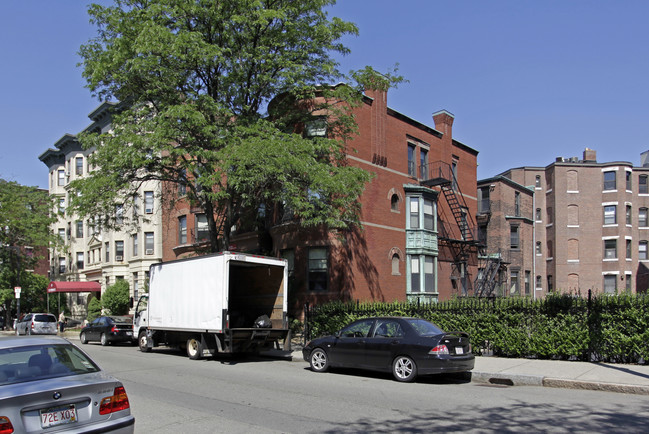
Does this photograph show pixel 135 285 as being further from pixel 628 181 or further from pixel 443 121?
pixel 628 181

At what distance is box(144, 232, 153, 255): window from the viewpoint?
39781mm

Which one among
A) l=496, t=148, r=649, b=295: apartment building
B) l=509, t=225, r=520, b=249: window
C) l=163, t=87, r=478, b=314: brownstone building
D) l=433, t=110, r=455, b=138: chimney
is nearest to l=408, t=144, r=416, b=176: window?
l=163, t=87, r=478, b=314: brownstone building

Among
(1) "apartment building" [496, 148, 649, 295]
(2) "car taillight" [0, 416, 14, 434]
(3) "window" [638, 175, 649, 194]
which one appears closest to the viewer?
(2) "car taillight" [0, 416, 14, 434]

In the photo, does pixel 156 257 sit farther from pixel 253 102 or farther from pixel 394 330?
pixel 394 330

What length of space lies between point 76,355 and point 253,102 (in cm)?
1572

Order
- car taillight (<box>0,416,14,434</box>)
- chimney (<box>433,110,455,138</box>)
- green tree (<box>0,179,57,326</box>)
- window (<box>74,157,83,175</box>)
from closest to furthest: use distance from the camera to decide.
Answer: car taillight (<box>0,416,14,434</box>) < chimney (<box>433,110,455,138</box>) < green tree (<box>0,179,57,326</box>) < window (<box>74,157,83,175</box>)

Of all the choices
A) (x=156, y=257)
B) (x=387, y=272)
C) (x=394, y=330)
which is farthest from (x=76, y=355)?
(x=156, y=257)

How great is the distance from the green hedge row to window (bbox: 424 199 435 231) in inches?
450

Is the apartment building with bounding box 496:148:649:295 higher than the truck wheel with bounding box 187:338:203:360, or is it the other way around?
the apartment building with bounding box 496:148:649:295

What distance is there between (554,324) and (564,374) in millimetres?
2847

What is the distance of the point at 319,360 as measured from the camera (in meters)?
13.7

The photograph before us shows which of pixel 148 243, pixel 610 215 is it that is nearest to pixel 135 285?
pixel 148 243

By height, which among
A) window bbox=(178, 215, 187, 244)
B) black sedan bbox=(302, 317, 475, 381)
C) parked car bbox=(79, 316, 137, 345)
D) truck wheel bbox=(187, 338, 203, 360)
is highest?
window bbox=(178, 215, 187, 244)

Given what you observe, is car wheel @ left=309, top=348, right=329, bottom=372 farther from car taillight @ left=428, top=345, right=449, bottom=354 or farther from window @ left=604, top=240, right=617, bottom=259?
window @ left=604, top=240, right=617, bottom=259
